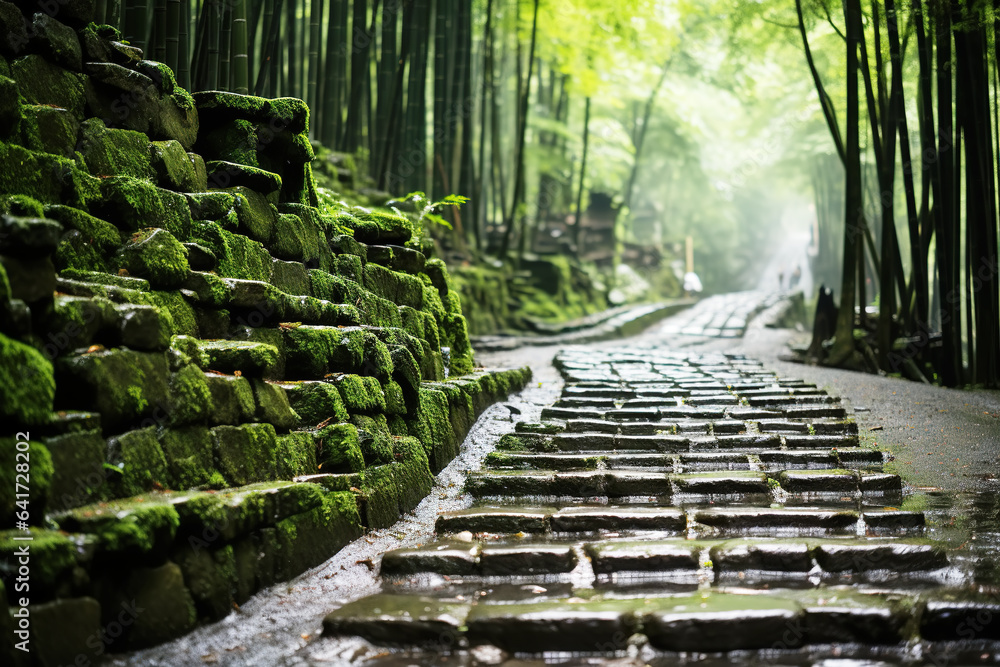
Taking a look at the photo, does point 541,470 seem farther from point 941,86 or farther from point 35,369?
point 941,86

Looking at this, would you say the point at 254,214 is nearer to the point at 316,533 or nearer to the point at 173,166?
the point at 173,166

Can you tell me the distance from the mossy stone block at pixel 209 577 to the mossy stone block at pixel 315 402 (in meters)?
1.13

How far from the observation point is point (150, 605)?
2684 millimetres

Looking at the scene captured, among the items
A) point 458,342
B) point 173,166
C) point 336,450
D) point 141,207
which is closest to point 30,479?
point 336,450

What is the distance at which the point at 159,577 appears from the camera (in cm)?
272

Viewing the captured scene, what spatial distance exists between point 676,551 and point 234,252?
292 centimetres

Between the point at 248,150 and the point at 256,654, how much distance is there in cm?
329

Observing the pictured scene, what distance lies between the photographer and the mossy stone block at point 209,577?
2857mm

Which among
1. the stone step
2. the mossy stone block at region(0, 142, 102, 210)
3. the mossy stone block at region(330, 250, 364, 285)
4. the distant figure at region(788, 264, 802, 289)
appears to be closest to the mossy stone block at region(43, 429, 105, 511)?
the stone step

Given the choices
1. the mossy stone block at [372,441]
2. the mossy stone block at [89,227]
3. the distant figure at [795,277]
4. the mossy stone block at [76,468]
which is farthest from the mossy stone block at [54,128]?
the distant figure at [795,277]

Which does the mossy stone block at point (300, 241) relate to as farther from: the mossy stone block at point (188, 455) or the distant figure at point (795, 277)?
the distant figure at point (795, 277)

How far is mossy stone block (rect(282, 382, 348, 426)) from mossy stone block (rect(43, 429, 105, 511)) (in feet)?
4.32

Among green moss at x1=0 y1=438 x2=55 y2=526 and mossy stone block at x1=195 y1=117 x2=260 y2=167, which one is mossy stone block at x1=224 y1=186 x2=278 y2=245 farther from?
green moss at x1=0 y1=438 x2=55 y2=526

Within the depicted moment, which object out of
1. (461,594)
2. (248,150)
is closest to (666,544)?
(461,594)
